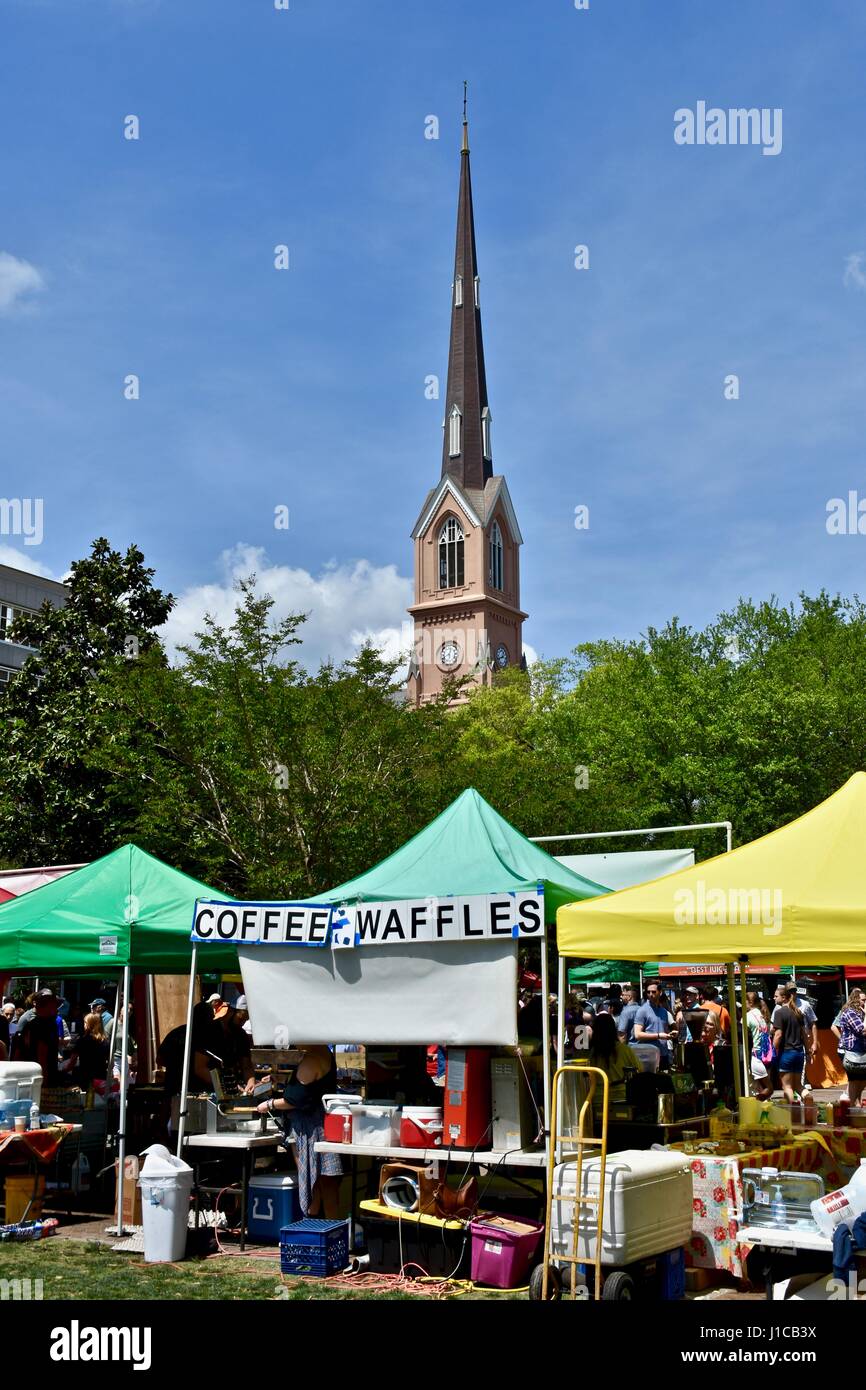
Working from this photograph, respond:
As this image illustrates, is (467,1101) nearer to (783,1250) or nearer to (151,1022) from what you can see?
(783,1250)

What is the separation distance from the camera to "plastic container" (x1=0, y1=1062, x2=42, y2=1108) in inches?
458

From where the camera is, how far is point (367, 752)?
2770cm

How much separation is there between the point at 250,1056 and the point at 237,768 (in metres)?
9.81

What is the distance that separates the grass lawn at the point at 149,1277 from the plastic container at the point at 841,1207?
98.4 inches

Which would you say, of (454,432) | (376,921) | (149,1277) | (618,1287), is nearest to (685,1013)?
(376,921)

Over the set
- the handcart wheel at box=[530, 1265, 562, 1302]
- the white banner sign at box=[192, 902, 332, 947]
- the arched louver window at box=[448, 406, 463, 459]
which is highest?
the arched louver window at box=[448, 406, 463, 459]

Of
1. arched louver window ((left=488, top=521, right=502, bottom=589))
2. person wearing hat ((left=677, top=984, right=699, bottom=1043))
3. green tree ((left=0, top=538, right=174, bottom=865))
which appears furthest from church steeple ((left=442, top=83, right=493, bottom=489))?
person wearing hat ((left=677, top=984, right=699, bottom=1043))

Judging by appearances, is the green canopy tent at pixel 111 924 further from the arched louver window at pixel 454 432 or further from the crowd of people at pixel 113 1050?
the arched louver window at pixel 454 432

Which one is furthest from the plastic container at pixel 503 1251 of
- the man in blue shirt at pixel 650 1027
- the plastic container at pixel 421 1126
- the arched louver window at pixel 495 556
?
the arched louver window at pixel 495 556

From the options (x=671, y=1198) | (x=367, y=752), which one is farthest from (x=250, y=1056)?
(x=367, y=752)

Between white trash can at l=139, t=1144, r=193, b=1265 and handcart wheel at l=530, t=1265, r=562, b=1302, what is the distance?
3298 millimetres

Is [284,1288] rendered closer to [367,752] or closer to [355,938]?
[355,938]

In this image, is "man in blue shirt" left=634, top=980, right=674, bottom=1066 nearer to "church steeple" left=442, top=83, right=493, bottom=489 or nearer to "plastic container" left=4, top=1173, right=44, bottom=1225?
"plastic container" left=4, top=1173, right=44, bottom=1225

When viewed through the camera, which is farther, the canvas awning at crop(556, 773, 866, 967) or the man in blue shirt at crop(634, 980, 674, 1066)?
the man in blue shirt at crop(634, 980, 674, 1066)
